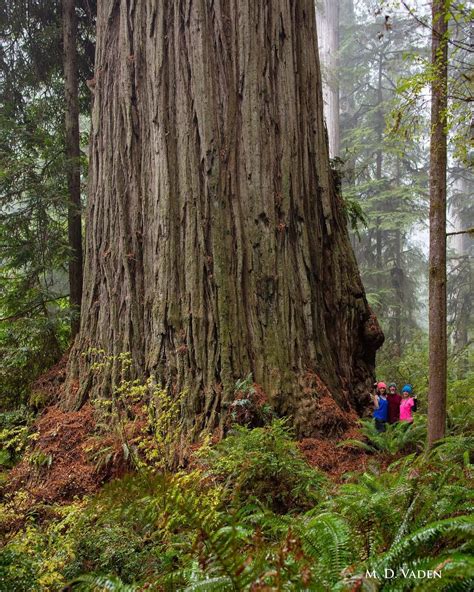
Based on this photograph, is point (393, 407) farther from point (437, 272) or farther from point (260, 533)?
point (260, 533)

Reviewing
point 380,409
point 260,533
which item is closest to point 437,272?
point 380,409

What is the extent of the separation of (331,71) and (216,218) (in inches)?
499

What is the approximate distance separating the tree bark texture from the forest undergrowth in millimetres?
2140

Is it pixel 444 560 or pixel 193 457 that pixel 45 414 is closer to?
pixel 193 457

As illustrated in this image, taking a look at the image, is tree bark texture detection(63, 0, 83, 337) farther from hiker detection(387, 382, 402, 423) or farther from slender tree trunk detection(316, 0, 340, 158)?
slender tree trunk detection(316, 0, 340, 158)

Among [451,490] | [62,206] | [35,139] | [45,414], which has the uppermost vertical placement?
[35,139]

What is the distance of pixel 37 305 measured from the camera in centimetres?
764

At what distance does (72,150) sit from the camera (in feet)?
27.3

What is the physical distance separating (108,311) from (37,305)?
7.37ft

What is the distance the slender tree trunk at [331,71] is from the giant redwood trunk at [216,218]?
10.5 metres

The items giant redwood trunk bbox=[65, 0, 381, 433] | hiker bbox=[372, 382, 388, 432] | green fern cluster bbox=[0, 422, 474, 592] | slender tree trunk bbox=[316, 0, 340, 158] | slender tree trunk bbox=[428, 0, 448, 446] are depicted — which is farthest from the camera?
slender tree trunk bbox=[316, 0, 340, 158]

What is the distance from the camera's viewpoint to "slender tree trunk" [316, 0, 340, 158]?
16.5 meters

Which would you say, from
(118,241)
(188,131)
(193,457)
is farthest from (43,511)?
(188,131)

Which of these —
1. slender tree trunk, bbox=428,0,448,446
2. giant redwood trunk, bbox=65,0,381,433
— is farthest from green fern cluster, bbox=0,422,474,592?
giant redwood trunk, bbox=65,0,381,433
